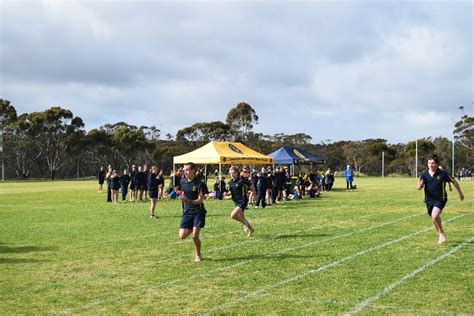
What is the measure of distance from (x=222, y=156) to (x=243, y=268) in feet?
64.4

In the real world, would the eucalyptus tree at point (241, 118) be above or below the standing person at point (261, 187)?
above

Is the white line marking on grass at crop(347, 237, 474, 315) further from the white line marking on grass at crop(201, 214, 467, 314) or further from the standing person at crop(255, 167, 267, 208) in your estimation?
the standing person at crop(255, 167, 267, 208)

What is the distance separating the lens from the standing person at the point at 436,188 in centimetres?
1073

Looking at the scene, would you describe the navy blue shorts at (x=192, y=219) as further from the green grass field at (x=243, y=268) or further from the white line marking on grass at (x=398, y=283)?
the white line marking on grass at (x=398, y=283)

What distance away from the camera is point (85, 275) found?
823 centimetres

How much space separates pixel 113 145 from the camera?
8356cm

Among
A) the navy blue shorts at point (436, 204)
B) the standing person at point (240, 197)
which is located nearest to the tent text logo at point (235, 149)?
the standing person at point (240, 197)

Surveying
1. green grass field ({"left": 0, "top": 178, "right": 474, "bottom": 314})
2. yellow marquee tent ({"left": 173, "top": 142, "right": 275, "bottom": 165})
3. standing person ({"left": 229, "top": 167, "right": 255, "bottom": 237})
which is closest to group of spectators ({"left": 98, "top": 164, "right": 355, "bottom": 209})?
yellow marquee tent ({"left": 173, "top": 142, "right": 275, "bottom": 165})

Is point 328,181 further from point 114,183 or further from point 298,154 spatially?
point 114,183

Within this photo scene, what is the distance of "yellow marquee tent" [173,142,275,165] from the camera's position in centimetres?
2823

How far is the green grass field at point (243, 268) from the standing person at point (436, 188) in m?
0.52

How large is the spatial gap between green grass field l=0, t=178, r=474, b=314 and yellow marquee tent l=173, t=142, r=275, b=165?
42.9 feet

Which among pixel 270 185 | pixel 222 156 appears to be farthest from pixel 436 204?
pixel 222 156

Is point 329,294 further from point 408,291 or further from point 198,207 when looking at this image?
point 198,207
